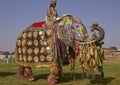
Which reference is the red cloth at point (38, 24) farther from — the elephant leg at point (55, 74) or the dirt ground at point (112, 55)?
the dirt ground at point (112, 55)

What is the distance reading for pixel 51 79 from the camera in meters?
12.3

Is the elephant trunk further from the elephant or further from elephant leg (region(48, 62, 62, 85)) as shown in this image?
elephant leg (region(48, 62, 62, 85))

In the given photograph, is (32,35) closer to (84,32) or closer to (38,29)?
(38,29)

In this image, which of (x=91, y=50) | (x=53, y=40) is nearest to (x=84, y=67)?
(x=91, y=50)

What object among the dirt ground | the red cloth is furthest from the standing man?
the dirt ground

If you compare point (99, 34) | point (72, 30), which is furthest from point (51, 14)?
point (99, 34)

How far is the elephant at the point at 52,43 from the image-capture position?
11.4 meters

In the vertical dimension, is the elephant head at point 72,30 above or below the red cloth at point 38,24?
below

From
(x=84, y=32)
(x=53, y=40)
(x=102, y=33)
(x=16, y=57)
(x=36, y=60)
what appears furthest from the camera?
(x=16, y=57)

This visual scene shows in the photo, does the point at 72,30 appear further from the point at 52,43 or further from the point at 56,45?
the point at 52,43

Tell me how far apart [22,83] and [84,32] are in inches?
152

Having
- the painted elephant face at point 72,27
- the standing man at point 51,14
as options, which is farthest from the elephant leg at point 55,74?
the standing man at point 51,14

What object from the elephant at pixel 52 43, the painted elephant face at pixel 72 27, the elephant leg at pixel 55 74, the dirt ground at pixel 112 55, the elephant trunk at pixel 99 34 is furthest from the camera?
the dirt ground at pixel 112 55

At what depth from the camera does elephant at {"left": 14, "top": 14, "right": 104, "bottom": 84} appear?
11.4 m
